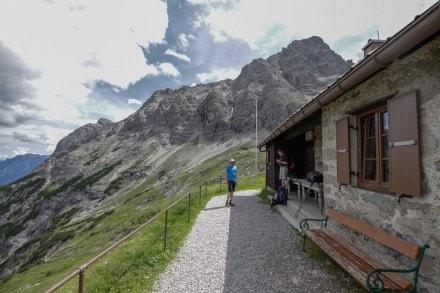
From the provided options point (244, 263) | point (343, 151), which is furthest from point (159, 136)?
point (343, 151)

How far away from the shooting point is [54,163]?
6220 inches

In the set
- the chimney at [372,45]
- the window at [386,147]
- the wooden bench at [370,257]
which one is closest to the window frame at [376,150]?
the window at [386,147]

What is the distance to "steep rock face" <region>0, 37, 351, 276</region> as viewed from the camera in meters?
96.0

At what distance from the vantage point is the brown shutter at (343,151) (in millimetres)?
6020

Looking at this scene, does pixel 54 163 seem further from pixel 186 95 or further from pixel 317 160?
pixel 317 160

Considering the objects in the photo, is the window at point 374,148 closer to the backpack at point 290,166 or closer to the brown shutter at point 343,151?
the brown shutter at point 343,151

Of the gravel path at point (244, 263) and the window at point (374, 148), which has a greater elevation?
the window at point (374, 148)

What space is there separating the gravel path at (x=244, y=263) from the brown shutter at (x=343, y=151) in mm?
1962

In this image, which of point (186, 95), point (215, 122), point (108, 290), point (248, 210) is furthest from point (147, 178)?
point (108, 290)

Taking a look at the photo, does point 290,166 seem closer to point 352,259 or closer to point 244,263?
point 244,263

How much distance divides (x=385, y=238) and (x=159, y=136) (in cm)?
12874

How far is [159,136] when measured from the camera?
130 metres

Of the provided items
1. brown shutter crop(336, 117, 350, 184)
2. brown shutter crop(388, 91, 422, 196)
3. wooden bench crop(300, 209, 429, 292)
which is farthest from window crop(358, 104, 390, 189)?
wooden bench crop(300, 209, 429, 292)

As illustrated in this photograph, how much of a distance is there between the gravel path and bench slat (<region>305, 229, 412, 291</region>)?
46 cm
